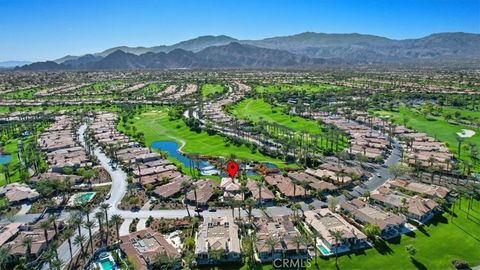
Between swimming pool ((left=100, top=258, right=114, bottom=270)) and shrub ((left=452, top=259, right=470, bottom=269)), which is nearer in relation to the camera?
shrub ((left=452, top=259, right=470, bottom=269))

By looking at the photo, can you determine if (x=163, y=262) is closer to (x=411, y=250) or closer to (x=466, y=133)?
(x=411, y=250)

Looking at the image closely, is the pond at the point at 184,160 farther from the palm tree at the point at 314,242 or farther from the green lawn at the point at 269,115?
the green lawn at the point at 269,115

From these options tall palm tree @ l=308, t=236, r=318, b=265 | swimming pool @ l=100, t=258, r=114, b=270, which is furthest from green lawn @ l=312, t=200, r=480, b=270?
swimming pool @ l=100, t=258, r=114, b=270

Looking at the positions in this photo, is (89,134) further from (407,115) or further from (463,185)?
(407,115)

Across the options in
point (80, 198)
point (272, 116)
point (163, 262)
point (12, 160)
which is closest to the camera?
point (163, 262)

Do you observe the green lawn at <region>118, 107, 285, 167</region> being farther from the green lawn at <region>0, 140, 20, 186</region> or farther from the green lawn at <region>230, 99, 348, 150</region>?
the green lawn at <region>0, 140, 20, 186</region>

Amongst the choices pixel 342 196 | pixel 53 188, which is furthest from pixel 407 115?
pixel 53 188

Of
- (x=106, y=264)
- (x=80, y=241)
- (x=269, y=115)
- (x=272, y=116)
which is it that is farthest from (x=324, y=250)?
(x=269, y=115)
